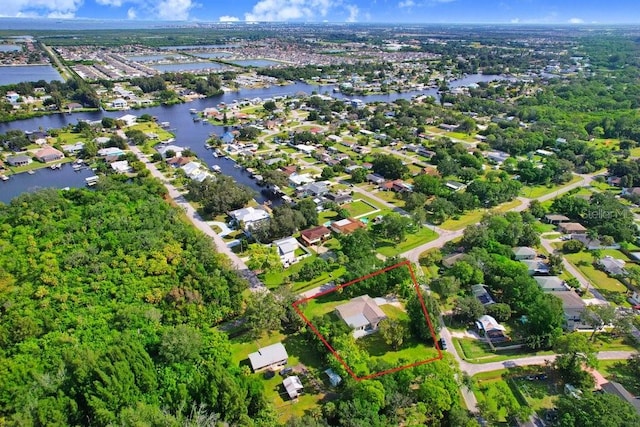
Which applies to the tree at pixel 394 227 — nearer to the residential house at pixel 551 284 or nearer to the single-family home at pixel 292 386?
the residential house at pixel 551 284

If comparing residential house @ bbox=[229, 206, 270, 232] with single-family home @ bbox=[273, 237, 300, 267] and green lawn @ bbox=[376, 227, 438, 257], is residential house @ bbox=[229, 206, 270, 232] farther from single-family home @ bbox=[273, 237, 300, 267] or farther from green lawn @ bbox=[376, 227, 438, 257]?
green lawn @ bbox=[376, 227, 438, 257]

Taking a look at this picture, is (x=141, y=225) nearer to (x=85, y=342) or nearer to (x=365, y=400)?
(x=85, y=342)

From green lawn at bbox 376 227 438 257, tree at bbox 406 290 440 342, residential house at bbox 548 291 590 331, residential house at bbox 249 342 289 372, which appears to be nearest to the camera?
residential house at bbox 249 342 289 372

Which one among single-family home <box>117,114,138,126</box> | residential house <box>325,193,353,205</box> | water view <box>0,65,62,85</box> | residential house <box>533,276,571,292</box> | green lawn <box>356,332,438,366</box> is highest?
water view <box>0,65,62,85</box>

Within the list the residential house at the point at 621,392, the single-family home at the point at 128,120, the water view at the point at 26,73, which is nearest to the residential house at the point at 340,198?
the residential house at the point at 621,392

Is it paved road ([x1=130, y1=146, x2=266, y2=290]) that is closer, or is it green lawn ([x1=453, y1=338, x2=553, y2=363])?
green lawn ([x1=453, y1=338, x2=553, y2=363])

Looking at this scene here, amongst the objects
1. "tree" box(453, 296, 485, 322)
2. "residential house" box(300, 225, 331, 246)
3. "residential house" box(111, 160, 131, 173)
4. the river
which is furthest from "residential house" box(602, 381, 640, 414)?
"residential house" box(111, 160, 131, 173)

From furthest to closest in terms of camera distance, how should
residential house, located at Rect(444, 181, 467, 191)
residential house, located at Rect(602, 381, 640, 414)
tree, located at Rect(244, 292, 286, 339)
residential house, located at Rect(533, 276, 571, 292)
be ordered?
residential house, located at Rect(444, 181, 467, 191) < residential house, located at Rect(533, 276, 571, 292) < tree, located at Rect(244, 292, 286, 339) < residential house, located at Rect(602, 381, 640, 414)

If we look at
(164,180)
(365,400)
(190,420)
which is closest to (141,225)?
(164,180)
